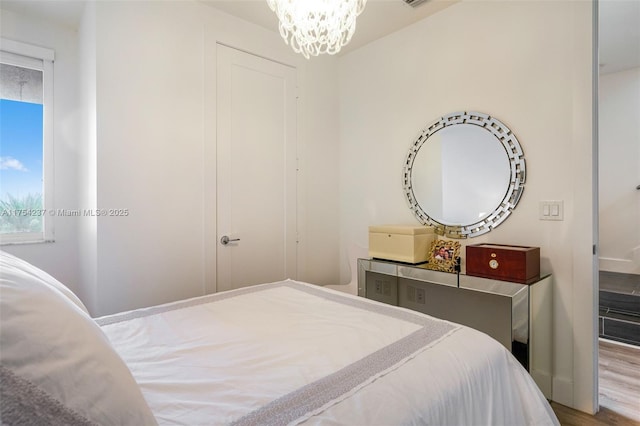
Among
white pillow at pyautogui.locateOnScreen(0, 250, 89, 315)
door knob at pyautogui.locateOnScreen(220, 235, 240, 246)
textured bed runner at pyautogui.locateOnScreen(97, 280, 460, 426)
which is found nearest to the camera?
white pillow at pyautogui.locateOnScreen(0, 250, 89, 315)

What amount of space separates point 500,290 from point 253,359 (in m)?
1.54

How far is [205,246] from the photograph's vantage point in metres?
2.60

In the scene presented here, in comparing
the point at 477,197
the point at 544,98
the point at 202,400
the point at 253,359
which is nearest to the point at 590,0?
the point at 544,98

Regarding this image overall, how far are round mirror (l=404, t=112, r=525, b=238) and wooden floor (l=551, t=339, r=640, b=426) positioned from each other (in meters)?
1.20

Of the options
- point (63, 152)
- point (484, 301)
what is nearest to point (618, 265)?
point (484, 301)

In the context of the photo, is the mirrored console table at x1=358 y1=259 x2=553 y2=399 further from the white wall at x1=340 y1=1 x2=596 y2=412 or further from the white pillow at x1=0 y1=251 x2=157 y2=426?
the white pillow at x1=0 y1=251 x2=157 y2=426

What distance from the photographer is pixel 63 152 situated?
265 cm

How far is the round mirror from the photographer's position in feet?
7.63

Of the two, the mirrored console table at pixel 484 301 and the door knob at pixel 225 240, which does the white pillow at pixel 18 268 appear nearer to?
the door knob at pixel 225 240

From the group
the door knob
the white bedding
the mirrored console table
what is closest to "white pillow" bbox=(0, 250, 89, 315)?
the white bedding

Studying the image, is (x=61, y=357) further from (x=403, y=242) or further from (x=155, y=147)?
(x=403, y=242)

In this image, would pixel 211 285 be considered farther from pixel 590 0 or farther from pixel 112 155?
pixel 590 0

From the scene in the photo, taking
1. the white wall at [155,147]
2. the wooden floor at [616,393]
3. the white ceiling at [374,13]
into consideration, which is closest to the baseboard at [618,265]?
the wooden floor at [616,393]

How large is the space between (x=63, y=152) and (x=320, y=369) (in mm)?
2755
